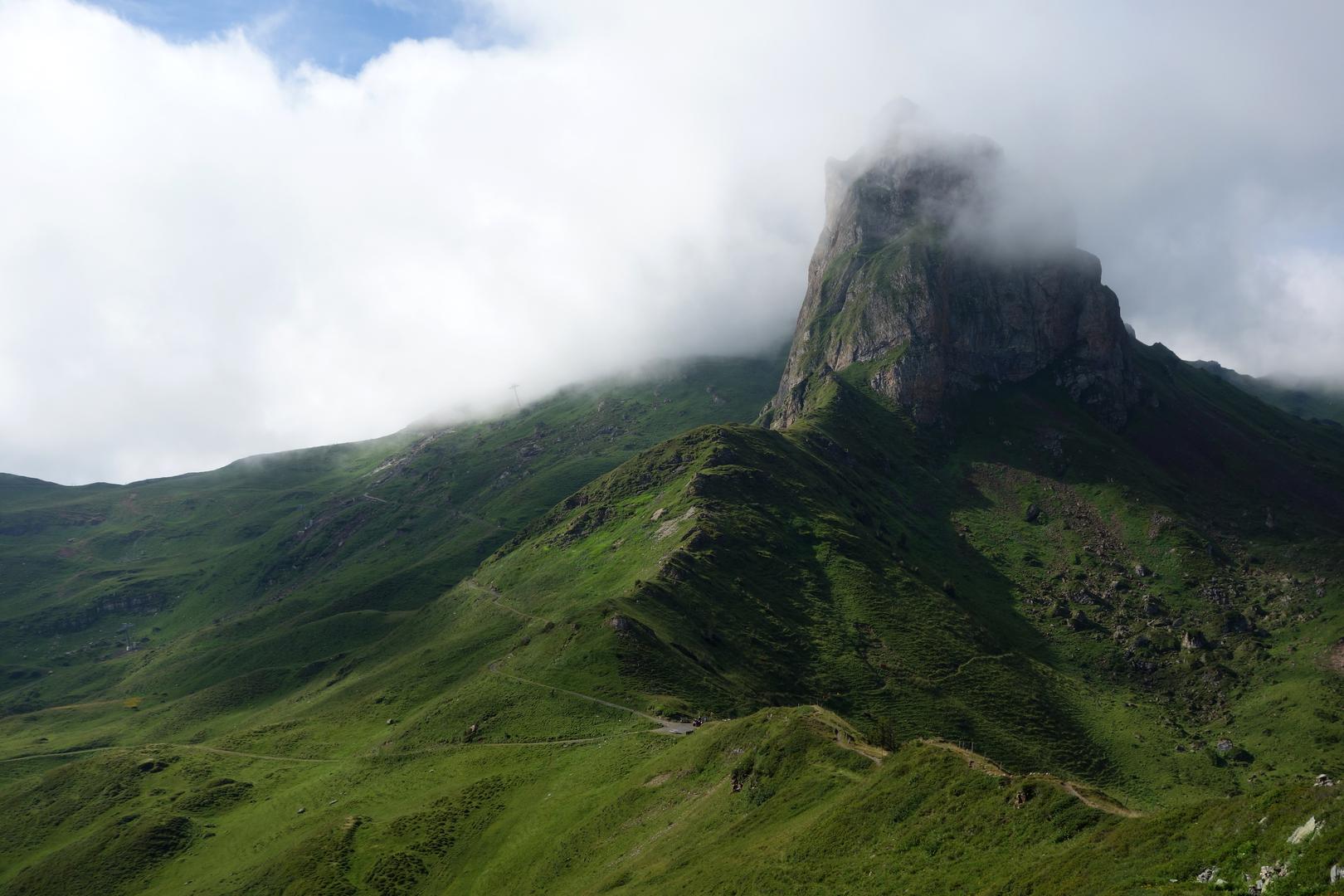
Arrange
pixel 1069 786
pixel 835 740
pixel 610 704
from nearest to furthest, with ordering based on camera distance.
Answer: pixel 1069 786, pixel 835 740, pixel 610 704

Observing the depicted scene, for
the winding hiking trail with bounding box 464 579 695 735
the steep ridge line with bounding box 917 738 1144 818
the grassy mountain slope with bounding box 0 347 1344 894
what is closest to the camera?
the steep ridge line with bounding box 917 738 1144 818

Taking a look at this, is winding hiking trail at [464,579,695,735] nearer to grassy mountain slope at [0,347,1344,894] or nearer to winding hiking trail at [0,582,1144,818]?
winding hiking trail at [0,582,1144,818]

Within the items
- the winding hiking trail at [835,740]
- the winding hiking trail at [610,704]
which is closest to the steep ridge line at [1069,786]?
the winding hiking trail at [835,740]

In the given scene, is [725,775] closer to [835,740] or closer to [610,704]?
[835,740]

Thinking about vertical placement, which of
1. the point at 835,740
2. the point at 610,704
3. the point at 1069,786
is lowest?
the point at 610,704

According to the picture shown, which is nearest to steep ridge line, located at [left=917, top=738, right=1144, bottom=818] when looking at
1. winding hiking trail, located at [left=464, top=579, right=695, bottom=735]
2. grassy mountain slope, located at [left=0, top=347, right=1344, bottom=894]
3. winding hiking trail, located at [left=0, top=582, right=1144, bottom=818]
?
winding hiking trail, located at [left=0, top=582, right=1144, bottom=818]

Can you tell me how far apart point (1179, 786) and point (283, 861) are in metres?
157

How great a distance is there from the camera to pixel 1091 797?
173 feet

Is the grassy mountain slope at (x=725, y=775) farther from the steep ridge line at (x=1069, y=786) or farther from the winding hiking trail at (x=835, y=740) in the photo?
the winding hiking trail at (x=835, y=740)

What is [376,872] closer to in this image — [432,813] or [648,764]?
[432,813]

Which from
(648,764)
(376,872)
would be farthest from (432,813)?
(648,764)

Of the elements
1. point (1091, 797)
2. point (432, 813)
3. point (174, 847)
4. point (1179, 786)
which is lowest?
point (1179, 786)

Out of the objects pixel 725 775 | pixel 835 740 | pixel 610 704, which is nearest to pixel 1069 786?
pixel 835 740

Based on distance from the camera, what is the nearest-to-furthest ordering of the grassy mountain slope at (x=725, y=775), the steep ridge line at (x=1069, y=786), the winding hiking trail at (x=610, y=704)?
the steep ridge line at (x=1069, y=786) → the grassy mountain slope at (x=725, y=775) → the winding hiking trail at (x=610, y=704)
